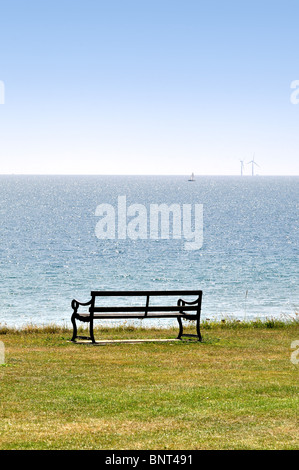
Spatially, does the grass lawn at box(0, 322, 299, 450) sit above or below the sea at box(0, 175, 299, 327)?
above

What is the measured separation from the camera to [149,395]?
362 inches

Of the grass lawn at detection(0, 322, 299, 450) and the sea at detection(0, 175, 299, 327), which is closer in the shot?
the grass lawn at detection(0, 322, 299, 450)

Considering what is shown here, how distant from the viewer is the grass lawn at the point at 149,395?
7.07 meters

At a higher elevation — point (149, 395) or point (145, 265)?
point (149, 395)

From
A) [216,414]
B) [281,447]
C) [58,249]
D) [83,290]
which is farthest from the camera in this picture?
[58,249]

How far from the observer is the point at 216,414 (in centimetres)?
812

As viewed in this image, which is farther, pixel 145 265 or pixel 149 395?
pixel 145 265

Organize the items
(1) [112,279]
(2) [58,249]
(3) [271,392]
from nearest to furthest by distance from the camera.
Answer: (3) [271,392]
(1) [112,279]
(2) [58,249]

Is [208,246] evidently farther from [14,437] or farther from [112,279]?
[14,437]

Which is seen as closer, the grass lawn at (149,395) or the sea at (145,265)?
the grass lawn at (149,395)

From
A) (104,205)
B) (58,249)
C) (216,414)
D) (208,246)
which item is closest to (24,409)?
(216,414)

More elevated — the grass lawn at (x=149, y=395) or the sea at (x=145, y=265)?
the grass lawn at (x=149, y=395)

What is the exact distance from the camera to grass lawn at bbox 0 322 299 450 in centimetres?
707
